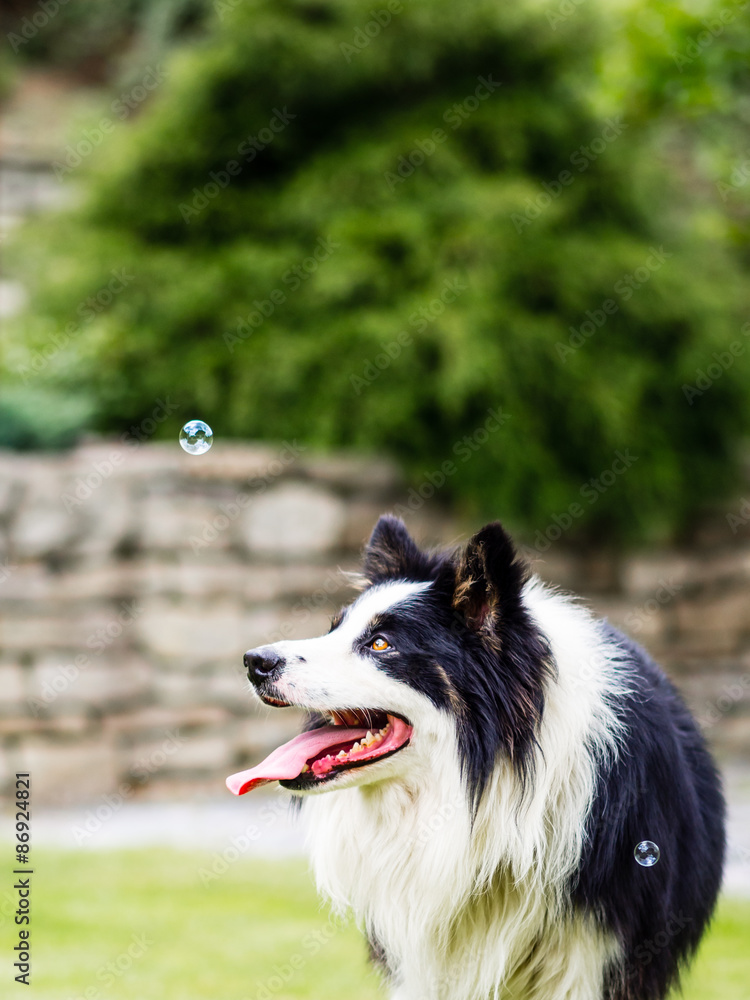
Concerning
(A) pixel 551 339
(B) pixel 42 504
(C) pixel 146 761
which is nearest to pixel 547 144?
(A) pixel 551 339

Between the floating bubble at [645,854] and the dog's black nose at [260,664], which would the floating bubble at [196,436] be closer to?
the dog's black nose at [260,664]

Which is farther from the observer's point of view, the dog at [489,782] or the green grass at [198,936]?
the green grass at [198,936]

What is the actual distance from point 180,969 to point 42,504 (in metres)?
3.20

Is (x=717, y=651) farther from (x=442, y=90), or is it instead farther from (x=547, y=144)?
(x=442, y=90)

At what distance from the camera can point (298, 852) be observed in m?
6.15

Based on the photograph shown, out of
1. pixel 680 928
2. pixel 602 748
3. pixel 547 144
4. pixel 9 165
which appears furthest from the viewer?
pixel 9 165

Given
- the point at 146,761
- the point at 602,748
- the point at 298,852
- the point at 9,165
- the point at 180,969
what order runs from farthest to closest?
the point at 9,165
the point at 146,761
the point at 298,852
the point at 180,969
the point at 602,748

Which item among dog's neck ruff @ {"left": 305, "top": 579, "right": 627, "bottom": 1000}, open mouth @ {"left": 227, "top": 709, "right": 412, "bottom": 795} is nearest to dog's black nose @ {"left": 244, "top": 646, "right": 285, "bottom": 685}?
open mouth @ {"left": 227, "top": 709, "right": 412, "bottom": 795}

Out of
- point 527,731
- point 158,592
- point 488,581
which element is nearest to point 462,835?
point 527,731

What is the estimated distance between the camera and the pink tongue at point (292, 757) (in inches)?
97.4

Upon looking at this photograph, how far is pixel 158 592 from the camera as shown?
6.79 meters

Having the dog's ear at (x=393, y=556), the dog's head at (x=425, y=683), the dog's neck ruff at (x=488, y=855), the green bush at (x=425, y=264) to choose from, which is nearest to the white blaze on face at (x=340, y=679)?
the dog's head at (x=425, y=683)

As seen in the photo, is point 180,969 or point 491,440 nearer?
point 180,969

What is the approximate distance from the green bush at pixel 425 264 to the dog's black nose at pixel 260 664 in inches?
177
